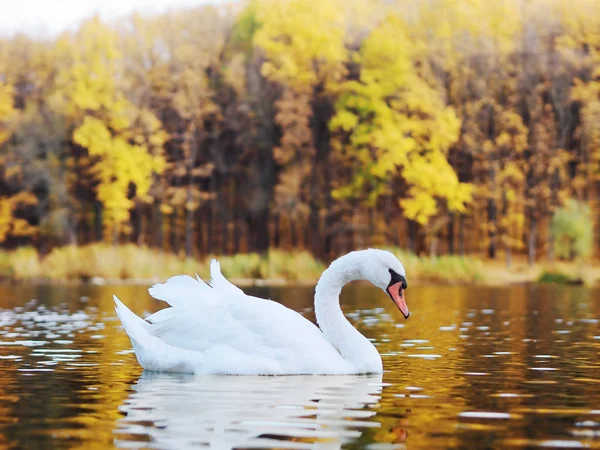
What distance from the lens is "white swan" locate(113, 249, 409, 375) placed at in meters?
11.8

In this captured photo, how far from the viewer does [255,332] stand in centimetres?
1180

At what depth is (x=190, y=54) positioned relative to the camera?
5306 cm

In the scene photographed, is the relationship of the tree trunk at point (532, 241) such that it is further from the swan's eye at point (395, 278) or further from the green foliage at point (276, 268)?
the swan's eye at point (395, 278)

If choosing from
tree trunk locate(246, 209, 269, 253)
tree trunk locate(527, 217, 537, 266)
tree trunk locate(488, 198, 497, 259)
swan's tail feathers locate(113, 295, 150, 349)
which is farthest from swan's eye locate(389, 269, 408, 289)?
tree trunk locate(246, 209, 269, 253)

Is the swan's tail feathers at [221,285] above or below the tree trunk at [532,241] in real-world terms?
above

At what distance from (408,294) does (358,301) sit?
4.35m

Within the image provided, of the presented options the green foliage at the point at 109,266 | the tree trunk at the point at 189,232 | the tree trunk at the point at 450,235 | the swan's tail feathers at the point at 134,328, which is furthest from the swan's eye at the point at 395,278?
the tree trunk at the point at 189,232

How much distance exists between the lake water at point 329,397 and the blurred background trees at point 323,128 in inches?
1176

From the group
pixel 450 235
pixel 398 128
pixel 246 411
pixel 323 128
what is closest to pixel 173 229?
pixel 323 128

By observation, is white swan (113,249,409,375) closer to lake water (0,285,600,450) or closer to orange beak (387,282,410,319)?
orange beak (387,282,410,319)

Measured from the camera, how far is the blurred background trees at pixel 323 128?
48.3 meters

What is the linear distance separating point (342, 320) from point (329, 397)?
6.90 ft

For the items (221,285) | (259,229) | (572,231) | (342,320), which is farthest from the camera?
(259,229)

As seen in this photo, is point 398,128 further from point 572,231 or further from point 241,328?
point 241,328
